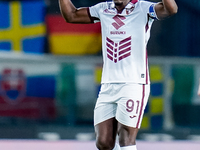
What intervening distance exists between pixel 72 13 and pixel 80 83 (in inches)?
135

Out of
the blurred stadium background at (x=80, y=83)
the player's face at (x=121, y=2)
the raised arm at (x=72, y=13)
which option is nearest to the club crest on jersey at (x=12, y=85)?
the blurred stadium background at (x=80, y=83)

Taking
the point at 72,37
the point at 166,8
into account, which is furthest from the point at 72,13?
the point at 72,37

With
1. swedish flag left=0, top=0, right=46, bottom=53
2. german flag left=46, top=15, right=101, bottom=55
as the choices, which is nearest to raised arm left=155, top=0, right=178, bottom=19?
german flag left=46, top=15, right=101, bottom=55

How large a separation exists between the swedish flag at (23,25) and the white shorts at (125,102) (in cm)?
413

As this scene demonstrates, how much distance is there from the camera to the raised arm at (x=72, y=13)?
514 centimetres

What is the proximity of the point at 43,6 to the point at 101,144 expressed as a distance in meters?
4.37

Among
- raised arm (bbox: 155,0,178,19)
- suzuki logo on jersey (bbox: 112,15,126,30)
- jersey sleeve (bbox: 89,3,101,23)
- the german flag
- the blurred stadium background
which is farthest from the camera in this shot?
the german flag

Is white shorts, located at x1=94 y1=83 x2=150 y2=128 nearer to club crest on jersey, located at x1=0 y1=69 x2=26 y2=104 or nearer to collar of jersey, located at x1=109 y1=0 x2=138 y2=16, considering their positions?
collar of jersey, located at x1=109 y1=0 x2=138 y2=16

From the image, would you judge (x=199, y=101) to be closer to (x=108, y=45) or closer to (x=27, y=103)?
(x=27, y=103)

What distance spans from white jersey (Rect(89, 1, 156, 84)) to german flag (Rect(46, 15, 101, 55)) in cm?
392

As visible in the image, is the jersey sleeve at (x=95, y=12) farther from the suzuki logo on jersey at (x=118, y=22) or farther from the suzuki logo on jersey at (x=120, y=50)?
the suzuki logo on jersey at (x=120, y=50)

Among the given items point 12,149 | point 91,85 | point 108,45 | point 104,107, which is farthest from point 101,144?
point 91,85

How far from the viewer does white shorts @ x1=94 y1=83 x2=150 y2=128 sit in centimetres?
484

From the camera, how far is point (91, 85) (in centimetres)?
856
